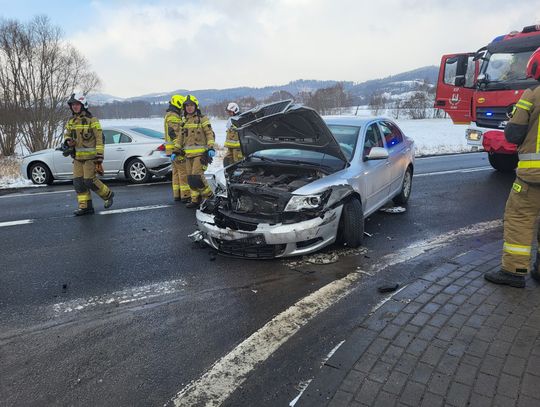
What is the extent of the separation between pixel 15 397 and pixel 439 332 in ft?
9.01

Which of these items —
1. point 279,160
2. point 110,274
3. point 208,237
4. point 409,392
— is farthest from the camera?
point 279,160

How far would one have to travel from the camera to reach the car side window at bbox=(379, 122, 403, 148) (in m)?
6.61

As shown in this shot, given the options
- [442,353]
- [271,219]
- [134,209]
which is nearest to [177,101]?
[134,209]

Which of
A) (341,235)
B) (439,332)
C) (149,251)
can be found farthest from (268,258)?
(439,332)

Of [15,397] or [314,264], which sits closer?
[15,397]

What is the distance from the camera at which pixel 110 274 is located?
4.39 metres

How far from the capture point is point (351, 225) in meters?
4.84

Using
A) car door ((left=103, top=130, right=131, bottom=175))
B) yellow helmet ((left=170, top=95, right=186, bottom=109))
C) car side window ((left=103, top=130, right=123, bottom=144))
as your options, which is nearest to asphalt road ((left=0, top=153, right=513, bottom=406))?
yellow helmet ((left=170, top=95, right=186, bottom=109))

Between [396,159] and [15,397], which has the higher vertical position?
[396,159]

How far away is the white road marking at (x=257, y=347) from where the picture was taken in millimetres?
2455

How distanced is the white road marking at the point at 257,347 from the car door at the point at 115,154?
318 inches

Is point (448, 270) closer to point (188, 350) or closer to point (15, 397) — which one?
point (188, 350)

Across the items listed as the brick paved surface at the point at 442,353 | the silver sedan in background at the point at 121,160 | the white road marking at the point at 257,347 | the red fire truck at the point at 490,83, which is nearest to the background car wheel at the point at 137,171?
the silver sedan in background at the point at 121,160

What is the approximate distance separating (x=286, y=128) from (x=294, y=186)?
924mm
